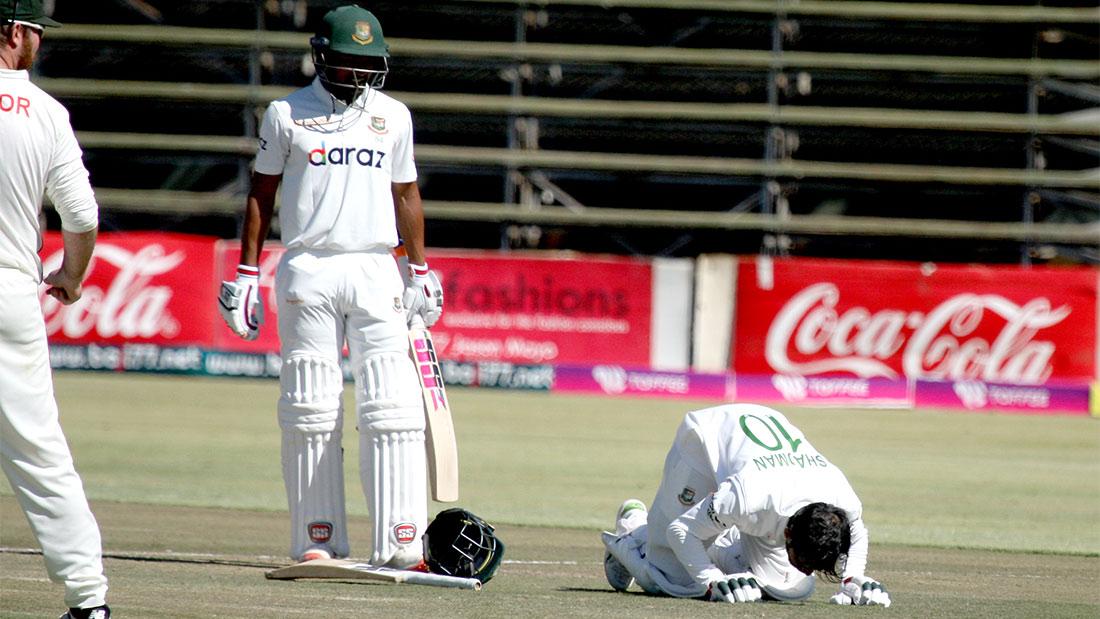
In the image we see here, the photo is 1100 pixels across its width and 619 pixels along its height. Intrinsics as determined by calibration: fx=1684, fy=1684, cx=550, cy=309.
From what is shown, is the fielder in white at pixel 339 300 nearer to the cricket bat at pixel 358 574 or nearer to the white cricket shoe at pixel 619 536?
the cricket bat at pixel 358 574

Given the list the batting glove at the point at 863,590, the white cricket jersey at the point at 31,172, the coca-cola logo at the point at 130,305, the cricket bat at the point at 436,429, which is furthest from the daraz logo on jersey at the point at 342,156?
the coca-cola logo at the point at 130,305

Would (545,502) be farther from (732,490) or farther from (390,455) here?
(732,490)

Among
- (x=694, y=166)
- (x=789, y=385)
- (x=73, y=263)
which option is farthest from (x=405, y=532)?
(x=694, y=166)

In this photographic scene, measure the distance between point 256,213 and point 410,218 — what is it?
658 millimetres

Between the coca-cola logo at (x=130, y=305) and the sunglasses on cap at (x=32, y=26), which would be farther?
the coca-cola logo at (x=130, y=305)

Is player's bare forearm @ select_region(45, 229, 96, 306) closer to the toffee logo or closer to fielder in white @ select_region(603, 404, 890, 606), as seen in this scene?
the toffee logo

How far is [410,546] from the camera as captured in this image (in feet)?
22.4

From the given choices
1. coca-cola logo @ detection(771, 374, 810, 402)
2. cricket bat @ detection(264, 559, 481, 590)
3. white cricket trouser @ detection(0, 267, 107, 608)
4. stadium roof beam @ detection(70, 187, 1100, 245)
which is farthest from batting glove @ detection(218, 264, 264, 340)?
stadium roof beam @ detection(70, 187, 1100, 245)

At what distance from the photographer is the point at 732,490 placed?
5984 millimetres

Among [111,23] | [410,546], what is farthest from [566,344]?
[410,546]

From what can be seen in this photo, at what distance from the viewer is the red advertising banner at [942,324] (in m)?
20.3

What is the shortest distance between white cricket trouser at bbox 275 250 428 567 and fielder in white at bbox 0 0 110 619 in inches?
72.0

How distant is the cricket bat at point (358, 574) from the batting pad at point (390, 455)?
149 mm

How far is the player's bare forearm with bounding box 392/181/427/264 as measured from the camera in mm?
7137
